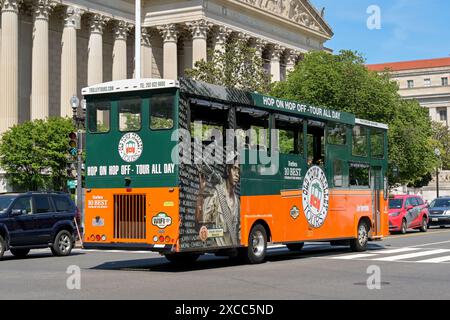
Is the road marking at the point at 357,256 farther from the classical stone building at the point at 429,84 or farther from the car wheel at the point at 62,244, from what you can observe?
the classical stone building at the point at 429,84

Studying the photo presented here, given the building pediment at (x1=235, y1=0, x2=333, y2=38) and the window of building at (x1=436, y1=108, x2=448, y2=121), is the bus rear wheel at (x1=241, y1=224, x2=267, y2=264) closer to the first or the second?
the building pediment at (x1=235, y1=0, x2=333, y2=38)

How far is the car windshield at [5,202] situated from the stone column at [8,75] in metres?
27.2

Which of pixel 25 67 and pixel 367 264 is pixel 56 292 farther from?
pixel 25 67

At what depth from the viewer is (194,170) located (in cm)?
1598

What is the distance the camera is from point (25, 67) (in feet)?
177

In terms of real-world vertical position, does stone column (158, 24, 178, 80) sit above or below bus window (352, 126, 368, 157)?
above

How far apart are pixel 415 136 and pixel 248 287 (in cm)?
3732

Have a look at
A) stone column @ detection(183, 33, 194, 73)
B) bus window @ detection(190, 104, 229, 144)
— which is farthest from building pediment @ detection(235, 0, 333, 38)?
bus window @ detection(190, 104, 229, 144)

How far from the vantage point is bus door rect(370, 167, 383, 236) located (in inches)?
922

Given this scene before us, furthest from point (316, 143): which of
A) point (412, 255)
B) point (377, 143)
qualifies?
point (412, 255)

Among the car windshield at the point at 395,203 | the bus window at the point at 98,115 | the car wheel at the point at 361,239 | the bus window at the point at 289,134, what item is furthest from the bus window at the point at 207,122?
the car windshield at the point at 395,203

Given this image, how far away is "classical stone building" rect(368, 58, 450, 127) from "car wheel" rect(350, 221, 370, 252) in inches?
3810

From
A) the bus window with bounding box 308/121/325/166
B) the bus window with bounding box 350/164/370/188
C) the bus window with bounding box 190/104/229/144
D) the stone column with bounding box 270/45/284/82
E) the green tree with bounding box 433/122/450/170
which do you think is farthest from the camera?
the green tree with bounding box 433/122/450/170
